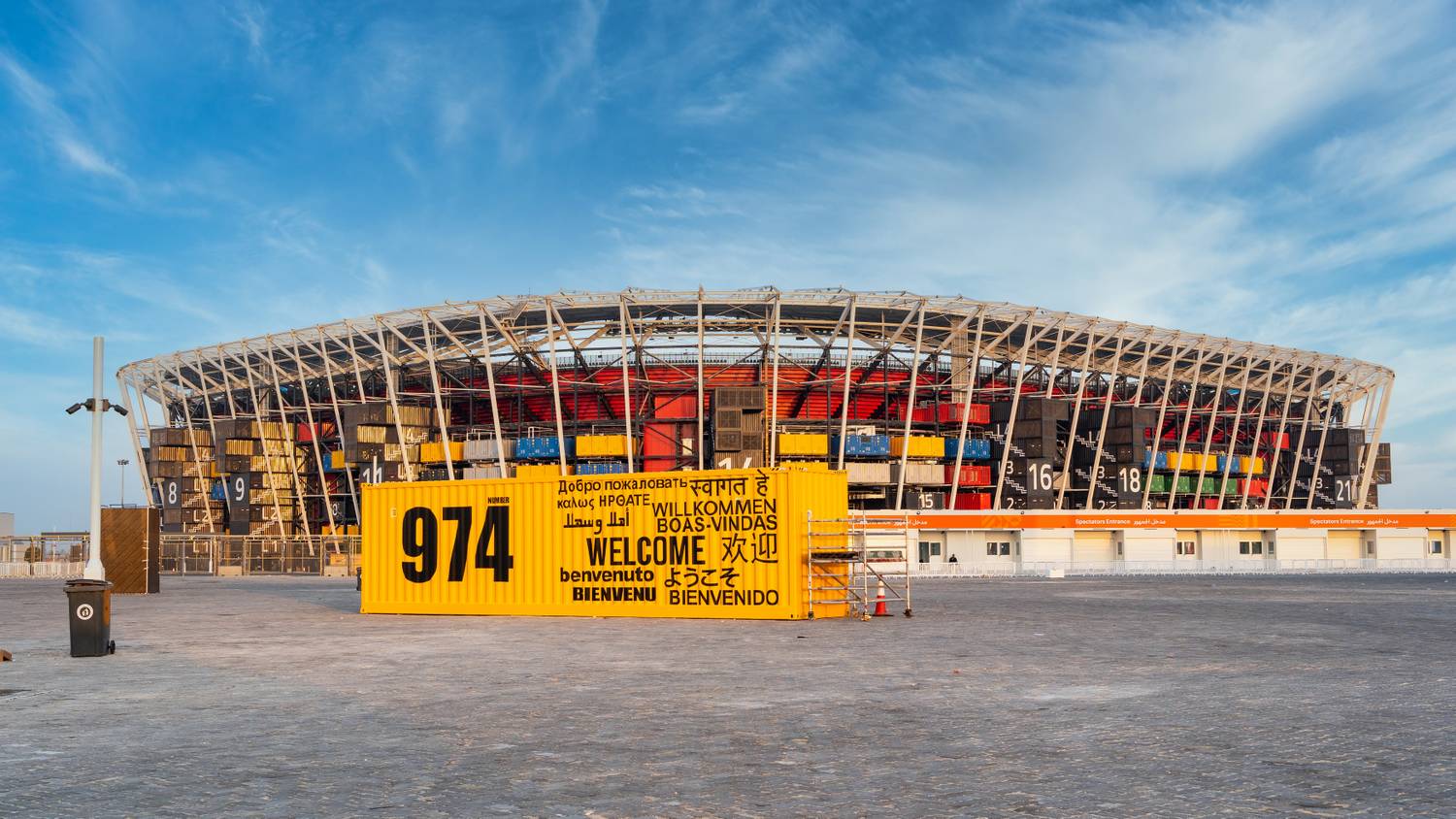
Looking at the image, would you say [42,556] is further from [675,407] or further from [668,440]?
[675,407]

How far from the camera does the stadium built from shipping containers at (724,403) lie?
8862 centimetres

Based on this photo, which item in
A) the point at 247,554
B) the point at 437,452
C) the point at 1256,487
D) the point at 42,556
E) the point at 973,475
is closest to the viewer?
the point at 42,556

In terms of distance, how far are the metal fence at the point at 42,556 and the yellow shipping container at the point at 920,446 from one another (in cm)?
5587

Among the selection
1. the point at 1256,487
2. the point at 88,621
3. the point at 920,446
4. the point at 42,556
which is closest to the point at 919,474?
the point at 920,446

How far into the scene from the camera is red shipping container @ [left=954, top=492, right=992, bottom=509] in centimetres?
9606

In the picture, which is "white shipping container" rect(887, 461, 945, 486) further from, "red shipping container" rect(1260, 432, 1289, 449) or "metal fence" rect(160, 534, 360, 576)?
"red shipping container" rect(1260, 432, 1289, 449)

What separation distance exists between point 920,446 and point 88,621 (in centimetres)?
7671

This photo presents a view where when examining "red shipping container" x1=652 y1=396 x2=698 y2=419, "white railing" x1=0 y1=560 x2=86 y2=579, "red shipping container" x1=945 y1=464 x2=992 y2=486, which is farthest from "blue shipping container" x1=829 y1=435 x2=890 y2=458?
"white railing" x1=0 y1=560 x2=86 y2=579

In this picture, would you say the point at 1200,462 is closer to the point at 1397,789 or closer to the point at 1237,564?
the point at 1237,564

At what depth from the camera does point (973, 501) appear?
96562 millimetres

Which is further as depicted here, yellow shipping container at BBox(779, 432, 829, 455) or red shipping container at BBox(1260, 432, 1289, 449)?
red shipping container at BBox(1260, 432, 1289, 449)

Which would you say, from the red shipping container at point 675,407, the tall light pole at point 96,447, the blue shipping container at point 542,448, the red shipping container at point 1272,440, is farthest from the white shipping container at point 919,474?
the tall light pole at point 96,447

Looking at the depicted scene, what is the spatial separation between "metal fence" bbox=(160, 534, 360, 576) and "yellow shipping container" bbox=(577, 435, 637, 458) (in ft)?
60.7

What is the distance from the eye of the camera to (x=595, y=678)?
17.2 m
